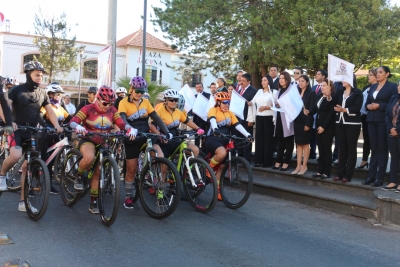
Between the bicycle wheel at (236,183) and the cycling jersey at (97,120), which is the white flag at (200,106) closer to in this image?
the bicycle wheel at (236,183)

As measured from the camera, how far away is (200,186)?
7.88 m

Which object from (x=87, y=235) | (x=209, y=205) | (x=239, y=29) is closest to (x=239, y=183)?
(x=209, y=205)

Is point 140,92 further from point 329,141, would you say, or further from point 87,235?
point 329,141

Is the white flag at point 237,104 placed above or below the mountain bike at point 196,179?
above

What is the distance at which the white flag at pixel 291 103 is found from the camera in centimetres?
994

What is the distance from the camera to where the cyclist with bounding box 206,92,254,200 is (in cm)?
863

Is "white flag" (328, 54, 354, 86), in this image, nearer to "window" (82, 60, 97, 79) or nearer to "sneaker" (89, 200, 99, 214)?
"sneaker" (89, 200, 99, 214)

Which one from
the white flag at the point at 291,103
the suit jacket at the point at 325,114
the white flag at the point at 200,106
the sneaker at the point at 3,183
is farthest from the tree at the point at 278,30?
the sneaker at the point at 3,183

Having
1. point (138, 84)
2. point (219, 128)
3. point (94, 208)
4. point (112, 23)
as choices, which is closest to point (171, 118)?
point (219, 128)

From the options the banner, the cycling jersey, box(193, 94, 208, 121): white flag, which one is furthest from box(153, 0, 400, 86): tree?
the cycling jersey

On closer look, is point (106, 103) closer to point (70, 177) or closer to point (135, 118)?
point (135, 118)

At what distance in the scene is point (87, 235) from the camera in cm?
638

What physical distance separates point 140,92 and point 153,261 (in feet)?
11.2

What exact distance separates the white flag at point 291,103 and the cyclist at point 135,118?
3075 mm
